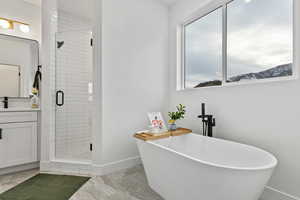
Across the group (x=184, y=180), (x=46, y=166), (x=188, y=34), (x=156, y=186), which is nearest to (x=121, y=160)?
(x=156, y=186)

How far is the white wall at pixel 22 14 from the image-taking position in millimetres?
2594

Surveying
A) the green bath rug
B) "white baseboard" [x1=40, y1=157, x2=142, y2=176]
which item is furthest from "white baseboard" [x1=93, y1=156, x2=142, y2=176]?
the green bath rug

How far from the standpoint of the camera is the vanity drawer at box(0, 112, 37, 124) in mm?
2176

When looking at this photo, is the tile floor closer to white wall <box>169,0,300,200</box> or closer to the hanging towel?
white wall <box>169,0,300,200</box>

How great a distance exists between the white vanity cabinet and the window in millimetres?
2679

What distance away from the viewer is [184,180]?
1.33 metres

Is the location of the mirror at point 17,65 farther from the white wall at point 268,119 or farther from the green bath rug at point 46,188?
the white wall at point 268,119

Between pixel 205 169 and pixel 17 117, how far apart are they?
260cm

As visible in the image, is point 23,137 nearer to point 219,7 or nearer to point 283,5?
point 219,7

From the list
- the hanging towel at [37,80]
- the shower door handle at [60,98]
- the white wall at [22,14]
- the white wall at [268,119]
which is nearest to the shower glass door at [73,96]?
the shower door handle at [60,98]

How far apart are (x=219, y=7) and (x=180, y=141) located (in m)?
2.03

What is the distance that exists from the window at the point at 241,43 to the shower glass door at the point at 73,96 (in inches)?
72.9

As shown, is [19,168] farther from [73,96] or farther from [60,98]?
[73,96]

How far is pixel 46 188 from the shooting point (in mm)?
1857
